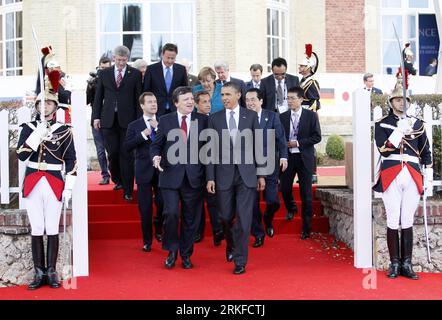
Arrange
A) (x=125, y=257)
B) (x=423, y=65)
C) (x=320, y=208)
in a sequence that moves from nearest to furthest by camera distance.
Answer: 1. (x=125, y=257)
2. (x=320, y=208)
3. (x=423, y=65)

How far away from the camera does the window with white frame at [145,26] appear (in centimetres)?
1778

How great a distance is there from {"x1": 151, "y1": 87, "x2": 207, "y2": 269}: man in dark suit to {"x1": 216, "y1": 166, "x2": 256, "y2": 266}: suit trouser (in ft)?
1.16

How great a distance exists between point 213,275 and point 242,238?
48 cm

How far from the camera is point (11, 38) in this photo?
1884 cm

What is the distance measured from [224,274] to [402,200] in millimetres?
1938

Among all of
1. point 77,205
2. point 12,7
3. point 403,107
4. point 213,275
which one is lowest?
point 213,275

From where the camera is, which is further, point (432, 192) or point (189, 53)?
point (189, 53)

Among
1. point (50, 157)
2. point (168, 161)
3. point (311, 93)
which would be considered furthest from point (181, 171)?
point (311, 93)

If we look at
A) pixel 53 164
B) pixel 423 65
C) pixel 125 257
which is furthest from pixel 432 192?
pixel 423 65

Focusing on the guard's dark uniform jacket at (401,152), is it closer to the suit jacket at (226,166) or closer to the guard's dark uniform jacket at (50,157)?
the suit jacket at (226,166)

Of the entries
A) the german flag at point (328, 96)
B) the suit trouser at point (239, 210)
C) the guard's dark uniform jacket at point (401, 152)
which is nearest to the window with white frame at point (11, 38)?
the german flag at point (328, 96)

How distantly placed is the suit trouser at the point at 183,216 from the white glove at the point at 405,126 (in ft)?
7.16

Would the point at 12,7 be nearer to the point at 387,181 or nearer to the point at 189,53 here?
the point at 189,53

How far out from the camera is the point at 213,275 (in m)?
7.66
